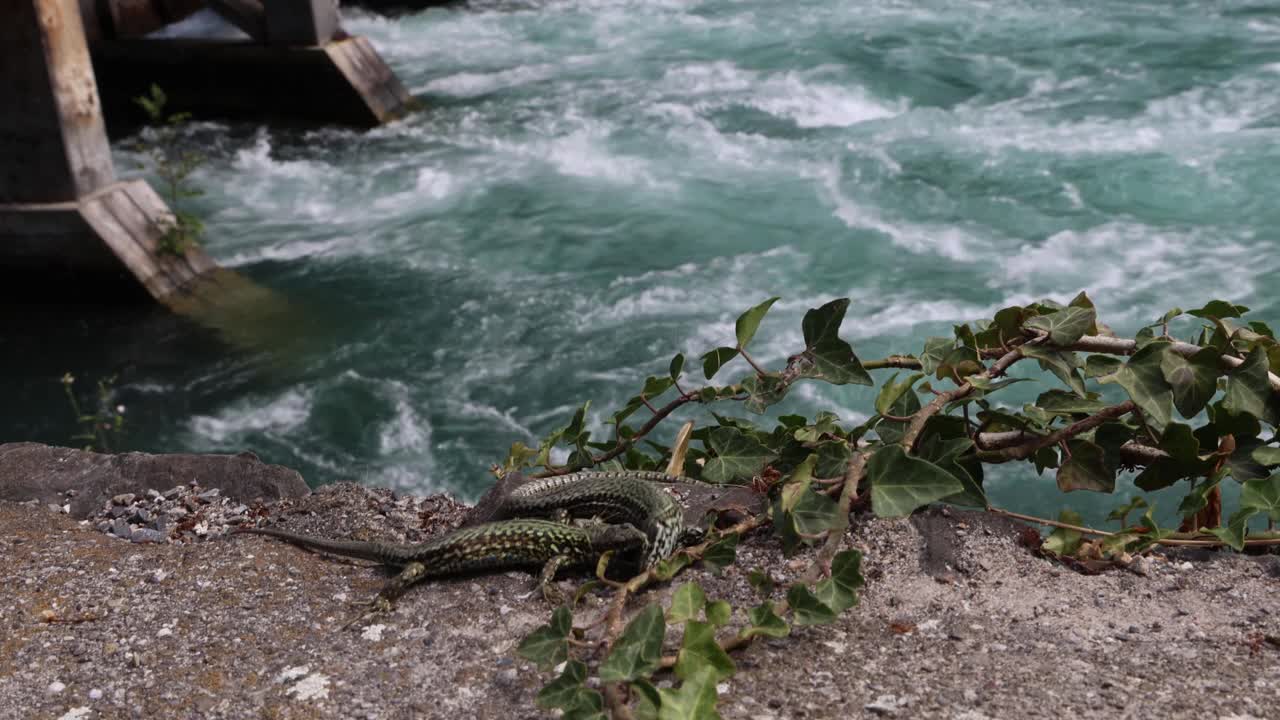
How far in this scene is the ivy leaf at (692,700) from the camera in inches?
71.1

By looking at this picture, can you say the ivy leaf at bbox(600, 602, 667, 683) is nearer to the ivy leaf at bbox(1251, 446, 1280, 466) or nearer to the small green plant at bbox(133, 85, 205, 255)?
the ivy leaf at bbox(1251, 446, 1280, 466)

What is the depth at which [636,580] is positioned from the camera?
233 centimetres

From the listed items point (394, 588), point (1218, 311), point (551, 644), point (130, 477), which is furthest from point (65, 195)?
point (1218, 311)

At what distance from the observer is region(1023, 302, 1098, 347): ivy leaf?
8.29 ft

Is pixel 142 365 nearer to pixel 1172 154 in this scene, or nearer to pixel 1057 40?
pixel 1172 154

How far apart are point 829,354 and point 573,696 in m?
1.06

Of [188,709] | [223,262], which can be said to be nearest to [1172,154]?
[223,262]

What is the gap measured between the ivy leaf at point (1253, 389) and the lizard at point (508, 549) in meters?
1.27

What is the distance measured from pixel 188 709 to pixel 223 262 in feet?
25.8

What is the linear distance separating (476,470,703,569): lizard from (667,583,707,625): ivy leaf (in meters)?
0.37

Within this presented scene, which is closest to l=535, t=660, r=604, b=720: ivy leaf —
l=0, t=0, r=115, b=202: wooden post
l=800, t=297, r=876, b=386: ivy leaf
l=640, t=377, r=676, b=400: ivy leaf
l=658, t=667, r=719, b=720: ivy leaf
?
l=658, t=667, r=719, b=720: ivy leaf

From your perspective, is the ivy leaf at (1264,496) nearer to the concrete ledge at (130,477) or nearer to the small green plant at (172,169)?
the concrete ledge at (130,477)

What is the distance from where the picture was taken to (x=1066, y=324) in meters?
2.55

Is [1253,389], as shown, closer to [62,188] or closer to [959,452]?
[959,452]
